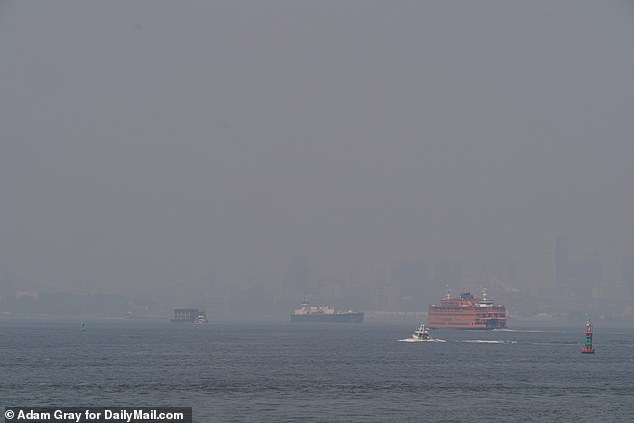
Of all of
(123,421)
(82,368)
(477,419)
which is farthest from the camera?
(82,368)

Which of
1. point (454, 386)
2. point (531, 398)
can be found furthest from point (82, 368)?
point (531, 398)

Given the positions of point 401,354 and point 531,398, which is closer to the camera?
point 531,398

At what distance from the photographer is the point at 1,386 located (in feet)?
383

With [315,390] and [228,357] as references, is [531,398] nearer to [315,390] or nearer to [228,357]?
[315,390]

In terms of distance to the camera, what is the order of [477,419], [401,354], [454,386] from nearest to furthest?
[477,419], [454,386], [401,354]

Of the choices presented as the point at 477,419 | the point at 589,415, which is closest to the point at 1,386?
the point at 477,419

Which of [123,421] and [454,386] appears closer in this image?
[123,421]

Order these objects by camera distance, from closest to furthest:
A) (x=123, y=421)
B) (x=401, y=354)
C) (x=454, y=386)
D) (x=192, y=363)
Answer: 1. (x=123, y=421)
2. (x=454, y=386)
3. (x=192, y=363)
4. (x=401, y=354)

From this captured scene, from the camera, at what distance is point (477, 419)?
95500mm

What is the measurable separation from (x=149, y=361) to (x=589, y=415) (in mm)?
81672

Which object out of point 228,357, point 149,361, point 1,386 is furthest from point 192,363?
point 1,386

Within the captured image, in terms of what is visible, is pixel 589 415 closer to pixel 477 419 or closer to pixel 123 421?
pixel 477 419

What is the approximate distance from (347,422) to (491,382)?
43.1m

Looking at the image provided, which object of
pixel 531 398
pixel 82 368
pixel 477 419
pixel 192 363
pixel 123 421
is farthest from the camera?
pixel 192 363
